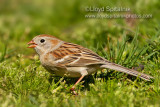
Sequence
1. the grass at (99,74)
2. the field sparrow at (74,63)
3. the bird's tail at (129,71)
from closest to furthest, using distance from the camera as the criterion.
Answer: the grass at (99,74) < the bird's tail at (129,71) < the field sparrow at (74,63)

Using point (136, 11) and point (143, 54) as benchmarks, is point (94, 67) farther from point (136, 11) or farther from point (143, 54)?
point (136, 11)

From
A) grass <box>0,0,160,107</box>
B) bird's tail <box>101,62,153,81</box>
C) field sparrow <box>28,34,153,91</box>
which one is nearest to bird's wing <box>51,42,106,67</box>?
field sparrow <box>28,34,153,91</box>

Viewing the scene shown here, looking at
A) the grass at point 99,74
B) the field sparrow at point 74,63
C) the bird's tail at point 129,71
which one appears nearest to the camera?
the grass at point 99,74

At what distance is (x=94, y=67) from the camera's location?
4.81 m

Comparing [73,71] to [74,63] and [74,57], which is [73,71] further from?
[74,57]

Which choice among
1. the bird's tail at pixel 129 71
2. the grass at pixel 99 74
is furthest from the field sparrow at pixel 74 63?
the grass at pixel 99 74

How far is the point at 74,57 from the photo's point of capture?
493 centimetres

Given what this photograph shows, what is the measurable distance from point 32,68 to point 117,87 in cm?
153

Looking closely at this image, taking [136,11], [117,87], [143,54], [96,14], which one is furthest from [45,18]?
[117,87]

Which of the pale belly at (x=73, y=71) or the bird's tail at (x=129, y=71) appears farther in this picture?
the pale belly at (x=73, y=71)

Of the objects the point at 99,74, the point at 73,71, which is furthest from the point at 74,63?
the point at 99,74

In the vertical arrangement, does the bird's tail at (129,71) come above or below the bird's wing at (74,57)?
below

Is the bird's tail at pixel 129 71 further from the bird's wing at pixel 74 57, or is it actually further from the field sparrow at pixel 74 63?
the bird's wing at pixel 74 57

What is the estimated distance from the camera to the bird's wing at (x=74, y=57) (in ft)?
15.7
